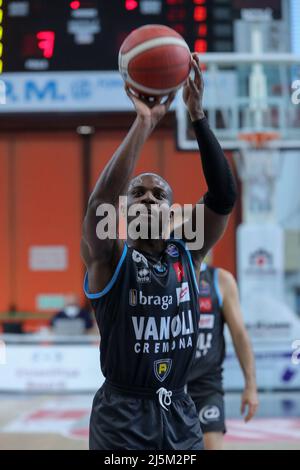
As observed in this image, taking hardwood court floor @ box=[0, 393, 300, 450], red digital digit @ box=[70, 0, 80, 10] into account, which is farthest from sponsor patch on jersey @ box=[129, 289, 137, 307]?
red digital digit @ box=[70, 0, 80, 10]

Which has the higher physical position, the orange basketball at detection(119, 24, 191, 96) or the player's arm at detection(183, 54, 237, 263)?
the orange basketball at detection(119, 24, 191, 96)

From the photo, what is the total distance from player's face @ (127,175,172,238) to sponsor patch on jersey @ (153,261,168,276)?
13 centimetres

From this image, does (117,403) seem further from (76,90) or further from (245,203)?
(76,90)

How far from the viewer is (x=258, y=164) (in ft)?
31.9

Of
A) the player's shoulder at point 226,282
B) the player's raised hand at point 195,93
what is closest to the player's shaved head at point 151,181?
the player's raised hand at point 195,93

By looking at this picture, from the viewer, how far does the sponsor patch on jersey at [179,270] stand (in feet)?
9.53

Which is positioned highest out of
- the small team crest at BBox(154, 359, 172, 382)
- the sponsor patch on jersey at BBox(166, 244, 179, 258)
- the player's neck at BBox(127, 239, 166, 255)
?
the player's neck at BBox(127, 239, 166, 255)

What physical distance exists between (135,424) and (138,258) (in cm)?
62

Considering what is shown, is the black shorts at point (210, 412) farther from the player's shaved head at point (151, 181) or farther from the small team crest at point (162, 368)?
the player's shaved head at point (151, 181)

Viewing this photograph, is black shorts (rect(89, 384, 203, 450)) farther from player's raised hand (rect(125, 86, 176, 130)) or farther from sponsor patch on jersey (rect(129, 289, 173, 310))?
player's raised hand (rect(125, 86, 176, 130))

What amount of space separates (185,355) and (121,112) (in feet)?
36.2

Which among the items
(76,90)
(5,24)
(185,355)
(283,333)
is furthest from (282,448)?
(76,90)

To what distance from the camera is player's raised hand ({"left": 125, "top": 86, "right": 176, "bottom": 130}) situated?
2.51m

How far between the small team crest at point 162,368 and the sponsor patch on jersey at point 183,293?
23 cm
